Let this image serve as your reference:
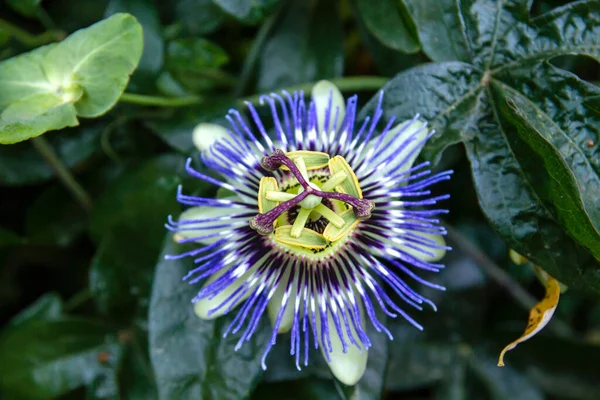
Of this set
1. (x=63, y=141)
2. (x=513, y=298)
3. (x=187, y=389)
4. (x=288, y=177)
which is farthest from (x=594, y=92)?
(x=63, y=141)

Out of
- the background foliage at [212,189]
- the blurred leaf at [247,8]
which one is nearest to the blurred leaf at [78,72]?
the background foliage at [212,189]

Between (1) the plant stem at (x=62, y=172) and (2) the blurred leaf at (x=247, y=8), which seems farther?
(1) the plant stem at (x=62, y=172)

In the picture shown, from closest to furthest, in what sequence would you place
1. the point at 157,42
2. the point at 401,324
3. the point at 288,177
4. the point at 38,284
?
the point at 288,177, the point at 157,42, the point at 401,324, the point at 38,284

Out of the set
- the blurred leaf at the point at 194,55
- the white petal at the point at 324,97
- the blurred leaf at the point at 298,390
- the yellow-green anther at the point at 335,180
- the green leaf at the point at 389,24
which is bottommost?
the blurred leaf at the point at 298,390

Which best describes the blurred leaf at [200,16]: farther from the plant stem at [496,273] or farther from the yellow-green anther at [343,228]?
the plant stem at [496,273]

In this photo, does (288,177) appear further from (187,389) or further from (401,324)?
(401,324)

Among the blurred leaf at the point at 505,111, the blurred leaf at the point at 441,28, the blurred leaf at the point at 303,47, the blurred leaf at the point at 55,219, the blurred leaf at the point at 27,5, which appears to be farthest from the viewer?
the blurred leaf at the point at 55,219

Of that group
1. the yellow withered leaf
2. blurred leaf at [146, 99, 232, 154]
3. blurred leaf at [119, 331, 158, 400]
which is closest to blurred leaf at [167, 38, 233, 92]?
blurred leaf at [146, 99, 232, 154]

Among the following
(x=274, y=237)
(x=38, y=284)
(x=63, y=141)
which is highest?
(x=274, y=237)
